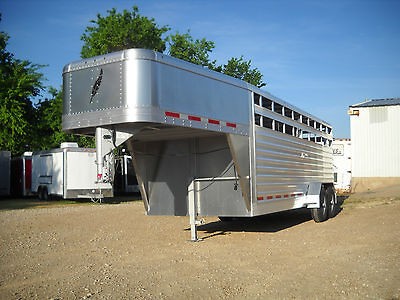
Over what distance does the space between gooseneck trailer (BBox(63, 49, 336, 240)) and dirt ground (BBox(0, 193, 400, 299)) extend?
31.7 inches

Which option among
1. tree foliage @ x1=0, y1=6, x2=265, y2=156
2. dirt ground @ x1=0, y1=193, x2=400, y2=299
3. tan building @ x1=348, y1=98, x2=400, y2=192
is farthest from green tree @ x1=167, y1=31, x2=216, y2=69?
dirt ground @ x1=0, y1=193, x2=400, y2=299

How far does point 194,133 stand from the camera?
27.0 ft

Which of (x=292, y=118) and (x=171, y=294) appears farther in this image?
(x=292, y=118)

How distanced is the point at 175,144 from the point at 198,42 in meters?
23.3

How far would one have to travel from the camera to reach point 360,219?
1177 centimetres

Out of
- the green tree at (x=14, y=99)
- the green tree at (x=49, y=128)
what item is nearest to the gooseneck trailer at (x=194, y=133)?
the green tree at (x=14, y=99)

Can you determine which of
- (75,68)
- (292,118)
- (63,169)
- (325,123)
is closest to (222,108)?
(75,68)

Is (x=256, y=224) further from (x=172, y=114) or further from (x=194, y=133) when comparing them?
(x=172, y=114)

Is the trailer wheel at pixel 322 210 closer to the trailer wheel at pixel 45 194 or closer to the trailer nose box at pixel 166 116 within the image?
the trailer nose box at pixel 166 116

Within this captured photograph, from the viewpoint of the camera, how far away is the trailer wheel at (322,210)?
11.5 meters

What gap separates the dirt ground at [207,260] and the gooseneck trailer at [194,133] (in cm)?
80

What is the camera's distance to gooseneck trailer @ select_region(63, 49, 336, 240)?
6.39 metres

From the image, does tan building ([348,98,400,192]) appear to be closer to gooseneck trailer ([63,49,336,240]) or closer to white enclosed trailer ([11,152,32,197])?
gooseneck trailer ([63,49,336,240])

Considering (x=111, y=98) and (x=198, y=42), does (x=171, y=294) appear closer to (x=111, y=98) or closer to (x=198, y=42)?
(x=111, y=98)
